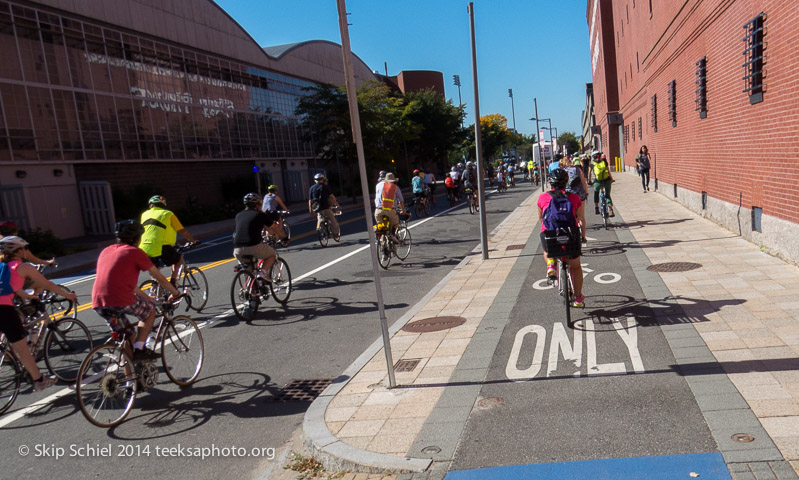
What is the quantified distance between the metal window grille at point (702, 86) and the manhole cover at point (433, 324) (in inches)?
398

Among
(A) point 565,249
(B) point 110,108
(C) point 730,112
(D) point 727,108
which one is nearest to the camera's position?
(A) point 565,249

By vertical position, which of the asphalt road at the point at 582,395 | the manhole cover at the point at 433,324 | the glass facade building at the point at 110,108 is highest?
the glass facade building at the point at 110,108

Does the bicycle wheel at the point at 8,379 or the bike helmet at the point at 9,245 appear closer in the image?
the bicycle wheel at the point at 8,379

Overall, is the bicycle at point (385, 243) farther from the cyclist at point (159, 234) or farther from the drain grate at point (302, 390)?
the drain grate at point (302, 390)

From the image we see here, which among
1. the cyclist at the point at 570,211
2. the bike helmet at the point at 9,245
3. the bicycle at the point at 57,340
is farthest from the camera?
the cyclist at the point at 570,211

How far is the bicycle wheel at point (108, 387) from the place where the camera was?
17.3 feet

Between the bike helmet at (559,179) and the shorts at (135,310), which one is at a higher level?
the bike helmet at (559,179)

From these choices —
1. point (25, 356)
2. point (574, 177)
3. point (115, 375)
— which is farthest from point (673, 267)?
point (25, 356)

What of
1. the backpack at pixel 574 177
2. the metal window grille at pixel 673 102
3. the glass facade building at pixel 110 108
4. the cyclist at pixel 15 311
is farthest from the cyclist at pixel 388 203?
the glass facade building at pixel 110 108

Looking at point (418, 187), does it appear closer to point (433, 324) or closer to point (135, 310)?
point (433, 324)

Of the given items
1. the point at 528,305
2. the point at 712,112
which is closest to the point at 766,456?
the point at 528,305

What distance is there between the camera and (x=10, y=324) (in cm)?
578

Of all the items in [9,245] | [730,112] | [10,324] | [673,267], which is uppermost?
[730,112]

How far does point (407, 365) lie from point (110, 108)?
1170 inches
